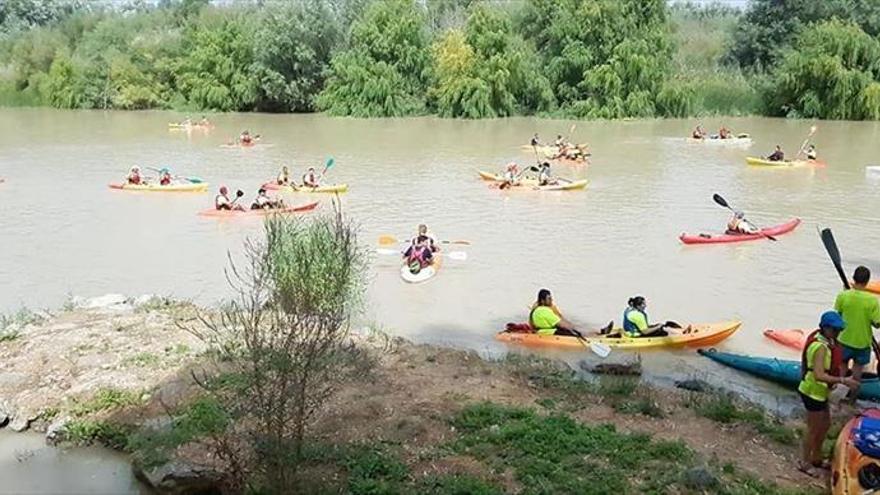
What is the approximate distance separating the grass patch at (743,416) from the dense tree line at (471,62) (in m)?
34.4

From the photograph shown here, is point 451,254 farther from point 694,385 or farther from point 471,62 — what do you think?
point 471,62

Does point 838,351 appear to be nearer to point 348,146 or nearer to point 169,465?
point 169,465

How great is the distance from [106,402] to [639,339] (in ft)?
18.6

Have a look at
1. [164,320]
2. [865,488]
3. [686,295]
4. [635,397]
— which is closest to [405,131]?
[686,295]

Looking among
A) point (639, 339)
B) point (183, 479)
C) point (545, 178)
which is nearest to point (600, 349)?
point (639, 339)

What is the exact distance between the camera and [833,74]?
38.5 metres

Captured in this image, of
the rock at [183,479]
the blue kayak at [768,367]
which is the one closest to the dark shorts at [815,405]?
the blue kayak at [768,367]

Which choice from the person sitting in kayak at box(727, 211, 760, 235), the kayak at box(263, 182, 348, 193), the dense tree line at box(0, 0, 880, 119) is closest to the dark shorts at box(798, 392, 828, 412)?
the person sitting in kayak at box(727, 211, 760, 235)

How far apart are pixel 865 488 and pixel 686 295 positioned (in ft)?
26.0

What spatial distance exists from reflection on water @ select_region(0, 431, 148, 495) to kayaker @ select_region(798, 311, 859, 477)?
4631 millimetres

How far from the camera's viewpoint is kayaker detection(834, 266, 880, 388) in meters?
6.82

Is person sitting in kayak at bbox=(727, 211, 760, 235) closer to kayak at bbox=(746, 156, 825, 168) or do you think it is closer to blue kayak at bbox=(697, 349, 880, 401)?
blue kayak at bbox=(697, 349, 880, 401)

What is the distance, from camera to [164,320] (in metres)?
9.69

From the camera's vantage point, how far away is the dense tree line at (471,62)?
133ft
